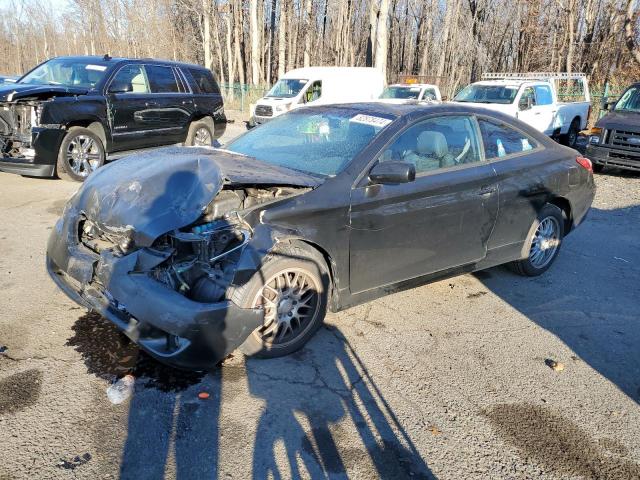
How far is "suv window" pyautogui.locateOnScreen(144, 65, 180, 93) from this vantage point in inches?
379

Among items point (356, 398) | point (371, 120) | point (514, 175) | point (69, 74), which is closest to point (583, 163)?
point (514, 175)

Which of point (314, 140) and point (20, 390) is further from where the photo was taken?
point (314, 140)

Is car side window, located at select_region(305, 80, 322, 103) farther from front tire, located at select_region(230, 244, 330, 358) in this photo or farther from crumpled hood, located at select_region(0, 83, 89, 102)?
front tire, located at select_region(230, 244, 330, 358)

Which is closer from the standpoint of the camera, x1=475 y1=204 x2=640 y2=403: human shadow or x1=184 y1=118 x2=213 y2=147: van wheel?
x1=475 y1=204 x2=640 y2=403: human shadow

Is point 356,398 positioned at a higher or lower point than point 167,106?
lower

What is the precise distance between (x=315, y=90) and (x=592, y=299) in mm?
14319

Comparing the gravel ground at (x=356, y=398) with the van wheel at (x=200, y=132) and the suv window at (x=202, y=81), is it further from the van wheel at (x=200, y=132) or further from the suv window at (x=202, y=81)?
the suv window at (x=202, y=81)

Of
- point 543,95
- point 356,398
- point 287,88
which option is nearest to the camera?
point 356,398

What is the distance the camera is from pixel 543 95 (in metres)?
14.1

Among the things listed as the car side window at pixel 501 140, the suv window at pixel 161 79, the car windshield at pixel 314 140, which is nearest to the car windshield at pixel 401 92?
the suv window at pixel 161 79

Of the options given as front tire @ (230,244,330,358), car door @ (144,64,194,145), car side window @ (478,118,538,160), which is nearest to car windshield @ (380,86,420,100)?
car door @ (144,64,194,145)

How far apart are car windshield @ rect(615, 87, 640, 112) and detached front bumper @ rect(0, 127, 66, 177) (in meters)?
11.4

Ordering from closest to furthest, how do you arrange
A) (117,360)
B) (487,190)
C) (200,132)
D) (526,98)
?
1. (117,360)
2. (487,190)
3. (200,132)
4. (526,98)

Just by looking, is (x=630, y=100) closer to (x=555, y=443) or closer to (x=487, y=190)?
(x=487, y=190)
